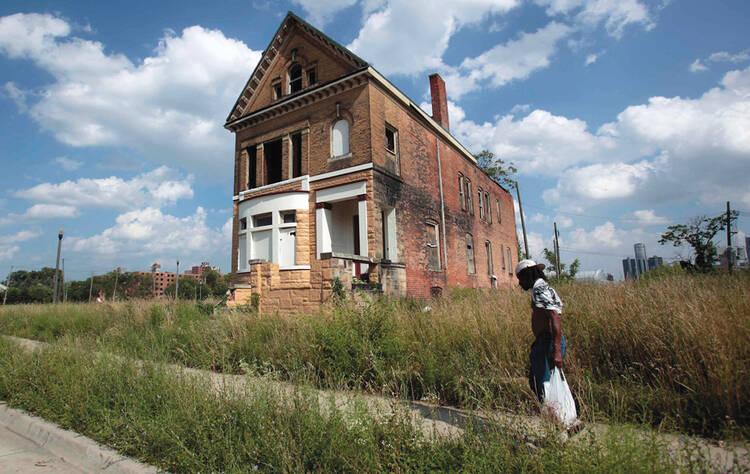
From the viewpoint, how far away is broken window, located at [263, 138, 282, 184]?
1784 cm

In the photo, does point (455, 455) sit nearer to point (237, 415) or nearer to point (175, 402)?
point (237, 415)

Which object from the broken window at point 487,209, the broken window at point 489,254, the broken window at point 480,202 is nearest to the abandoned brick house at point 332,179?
the broken window at point 489,254

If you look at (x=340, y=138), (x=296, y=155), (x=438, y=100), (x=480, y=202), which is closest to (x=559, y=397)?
(x=340, y=138)

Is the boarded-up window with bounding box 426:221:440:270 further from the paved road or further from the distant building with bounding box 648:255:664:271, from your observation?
the paved road

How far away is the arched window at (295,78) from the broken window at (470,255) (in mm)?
11840

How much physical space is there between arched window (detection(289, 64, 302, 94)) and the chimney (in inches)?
306

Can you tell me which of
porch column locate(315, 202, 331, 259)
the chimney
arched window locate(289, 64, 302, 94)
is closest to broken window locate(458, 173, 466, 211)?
the chimney

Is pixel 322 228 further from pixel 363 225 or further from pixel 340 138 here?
pixel 340 138

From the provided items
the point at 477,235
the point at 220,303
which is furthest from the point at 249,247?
the point at 477,235

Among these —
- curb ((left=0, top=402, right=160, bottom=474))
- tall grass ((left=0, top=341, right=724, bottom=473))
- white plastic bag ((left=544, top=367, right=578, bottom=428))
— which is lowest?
curb ((left=0, top=402, right=160, bottom=474))

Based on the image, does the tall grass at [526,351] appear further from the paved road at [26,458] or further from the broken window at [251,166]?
the broken window at [251,166]

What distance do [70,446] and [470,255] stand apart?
1984cm

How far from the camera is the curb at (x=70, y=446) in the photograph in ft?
11.8

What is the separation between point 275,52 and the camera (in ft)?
59.4
